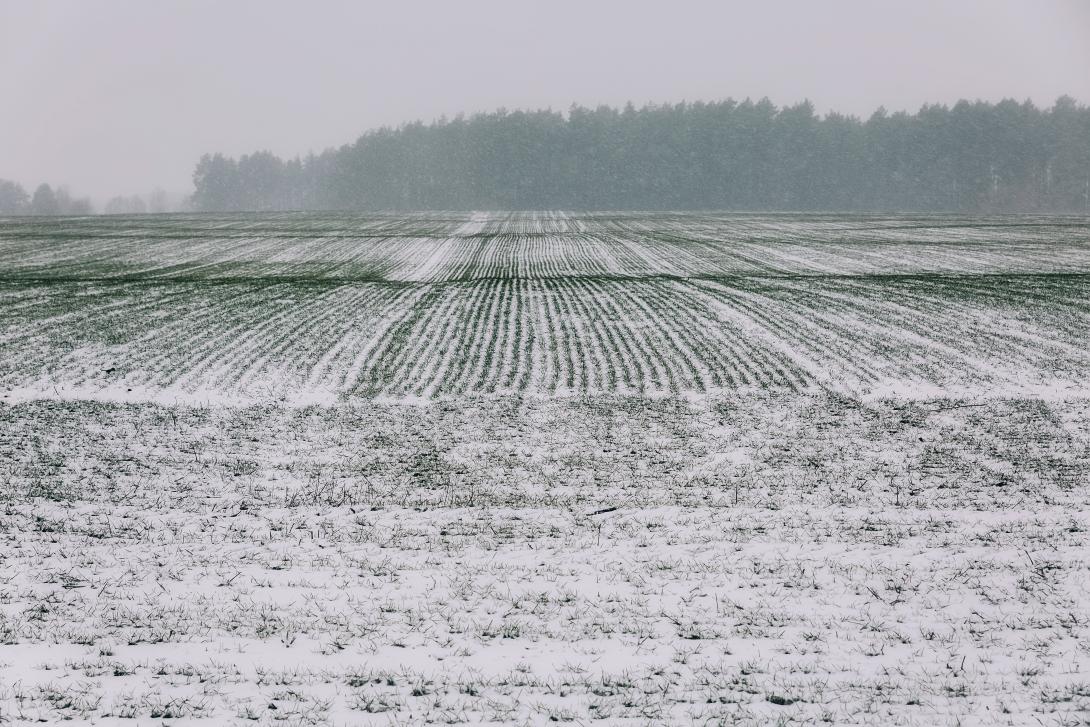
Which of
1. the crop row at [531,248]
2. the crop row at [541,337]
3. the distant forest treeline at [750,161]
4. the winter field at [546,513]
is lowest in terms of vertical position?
the winter field at [546,513]

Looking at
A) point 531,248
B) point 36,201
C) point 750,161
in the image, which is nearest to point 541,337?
point 531,248

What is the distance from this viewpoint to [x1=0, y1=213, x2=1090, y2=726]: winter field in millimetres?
6668

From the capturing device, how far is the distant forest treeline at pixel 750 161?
355 feet

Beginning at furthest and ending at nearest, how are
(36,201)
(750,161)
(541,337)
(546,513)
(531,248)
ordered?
1. (36,201)
2. (750,161)
3. (531,248)
4. (541,337)
5. (546,513)

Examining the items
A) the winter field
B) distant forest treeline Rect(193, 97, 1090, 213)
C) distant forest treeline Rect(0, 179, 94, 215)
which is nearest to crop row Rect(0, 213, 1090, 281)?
the winter field

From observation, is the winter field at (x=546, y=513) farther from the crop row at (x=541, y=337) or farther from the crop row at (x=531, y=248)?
the crop row at (x=531, y=248)

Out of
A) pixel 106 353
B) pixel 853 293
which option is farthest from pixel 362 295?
pixel 853 293

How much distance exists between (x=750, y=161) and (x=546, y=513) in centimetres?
11215

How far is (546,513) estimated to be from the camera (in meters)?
10.6

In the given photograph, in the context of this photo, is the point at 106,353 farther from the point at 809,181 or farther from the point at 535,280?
the point at 809,181

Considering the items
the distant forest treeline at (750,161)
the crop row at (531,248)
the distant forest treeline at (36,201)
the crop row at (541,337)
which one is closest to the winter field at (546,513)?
the crop row at (541,337)

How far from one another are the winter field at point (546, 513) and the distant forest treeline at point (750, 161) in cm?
8994

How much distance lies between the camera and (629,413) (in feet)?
50.4

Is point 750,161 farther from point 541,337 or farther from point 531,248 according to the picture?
point 541,337
